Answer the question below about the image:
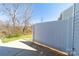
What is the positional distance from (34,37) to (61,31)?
56 centimetres

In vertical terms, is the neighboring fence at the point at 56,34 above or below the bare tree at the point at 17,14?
below

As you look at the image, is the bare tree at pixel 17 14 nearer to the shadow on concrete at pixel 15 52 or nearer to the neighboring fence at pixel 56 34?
the neighboring fence at pixel 56 34

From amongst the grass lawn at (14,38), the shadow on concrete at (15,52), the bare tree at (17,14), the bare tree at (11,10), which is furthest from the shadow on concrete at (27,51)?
the bare tree at (11,10)

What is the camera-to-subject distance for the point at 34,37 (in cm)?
605

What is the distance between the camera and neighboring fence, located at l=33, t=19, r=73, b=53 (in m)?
6.01

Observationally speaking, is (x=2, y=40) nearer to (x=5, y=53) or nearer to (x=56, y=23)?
(x=5, y=53)

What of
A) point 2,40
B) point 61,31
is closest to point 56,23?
point 61,31

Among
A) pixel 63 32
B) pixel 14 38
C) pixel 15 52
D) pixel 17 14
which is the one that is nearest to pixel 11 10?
pixel 17 14

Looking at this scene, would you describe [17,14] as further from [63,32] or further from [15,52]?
[63,32]

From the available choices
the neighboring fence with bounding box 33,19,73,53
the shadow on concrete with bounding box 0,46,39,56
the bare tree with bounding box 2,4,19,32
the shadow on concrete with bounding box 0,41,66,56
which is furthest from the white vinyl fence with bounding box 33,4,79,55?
the bare tree with bounding box 2,4,19,32

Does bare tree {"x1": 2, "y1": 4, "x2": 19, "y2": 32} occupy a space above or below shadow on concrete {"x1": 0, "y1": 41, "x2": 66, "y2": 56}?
above

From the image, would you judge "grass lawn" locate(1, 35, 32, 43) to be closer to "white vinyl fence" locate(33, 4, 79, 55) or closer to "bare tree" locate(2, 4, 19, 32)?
"white vinyl fence" locate(33, 4, 79, 55)

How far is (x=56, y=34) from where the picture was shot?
607 cm

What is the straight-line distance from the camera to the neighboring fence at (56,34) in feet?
19.7
